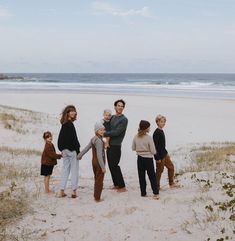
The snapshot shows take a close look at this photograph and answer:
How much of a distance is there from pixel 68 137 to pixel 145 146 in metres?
1.40

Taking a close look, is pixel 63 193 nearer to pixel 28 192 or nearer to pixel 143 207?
pixel 28 192

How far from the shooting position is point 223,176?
28.8 ft

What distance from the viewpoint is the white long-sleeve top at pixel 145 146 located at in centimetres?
786

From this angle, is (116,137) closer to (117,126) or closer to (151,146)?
(117,126)

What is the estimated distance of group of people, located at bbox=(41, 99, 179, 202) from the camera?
790 cm

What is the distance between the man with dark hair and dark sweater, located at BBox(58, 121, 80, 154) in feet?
2.01

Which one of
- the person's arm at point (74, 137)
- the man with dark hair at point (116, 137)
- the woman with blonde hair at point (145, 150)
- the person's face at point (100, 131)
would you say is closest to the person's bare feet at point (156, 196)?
the woman with blonde hair at point (145, 150)

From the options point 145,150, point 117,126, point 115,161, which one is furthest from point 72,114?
point 145,150

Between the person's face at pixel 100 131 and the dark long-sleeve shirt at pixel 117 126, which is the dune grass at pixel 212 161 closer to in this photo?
the dark long-sleeve shirt at pixel 117 126

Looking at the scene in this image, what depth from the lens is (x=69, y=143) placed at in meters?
8.05

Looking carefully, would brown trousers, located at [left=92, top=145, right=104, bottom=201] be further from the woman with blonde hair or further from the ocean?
the ocean

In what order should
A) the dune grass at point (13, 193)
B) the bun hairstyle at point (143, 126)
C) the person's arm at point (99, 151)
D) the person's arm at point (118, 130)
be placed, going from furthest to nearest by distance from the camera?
the person's arm at point (118, 130)
the person's arm at point (99, 151)
the bun hairstyle at point (143, 126)
the dune grass at point (13, 193)

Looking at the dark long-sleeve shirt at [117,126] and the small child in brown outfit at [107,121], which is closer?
the dark long-sleeve shirt at [117,126]

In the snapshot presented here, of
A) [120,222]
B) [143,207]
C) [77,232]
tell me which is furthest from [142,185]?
[77,232]
